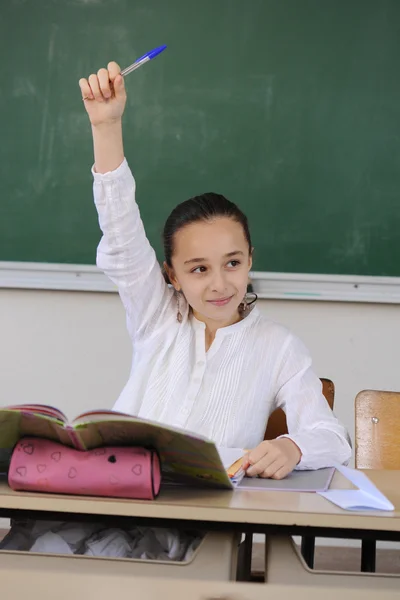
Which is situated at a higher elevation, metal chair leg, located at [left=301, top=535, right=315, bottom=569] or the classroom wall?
the classroom wall

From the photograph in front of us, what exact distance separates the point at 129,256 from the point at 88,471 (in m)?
0.78

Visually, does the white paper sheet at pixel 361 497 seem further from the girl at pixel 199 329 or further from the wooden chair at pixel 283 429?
the wooden chair at pixel 283 429

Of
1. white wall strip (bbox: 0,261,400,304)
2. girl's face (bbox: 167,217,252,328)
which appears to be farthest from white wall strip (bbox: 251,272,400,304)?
girl's face (bbox: 167,217,252,328)

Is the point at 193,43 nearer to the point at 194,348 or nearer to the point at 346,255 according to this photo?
the point at 346,255

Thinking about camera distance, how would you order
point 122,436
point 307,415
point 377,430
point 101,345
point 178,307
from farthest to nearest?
1. point 101,345
2. point 377,430
3. point 178,307
4. point 307,415
5. point 122,436

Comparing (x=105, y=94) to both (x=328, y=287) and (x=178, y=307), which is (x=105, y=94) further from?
(x=328, y=287)

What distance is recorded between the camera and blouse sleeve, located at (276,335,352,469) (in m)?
1.54

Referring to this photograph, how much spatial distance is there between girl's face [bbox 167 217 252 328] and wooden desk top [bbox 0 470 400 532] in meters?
0.72

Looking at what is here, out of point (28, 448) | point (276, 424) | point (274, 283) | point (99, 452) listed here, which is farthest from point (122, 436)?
point (274, 283)

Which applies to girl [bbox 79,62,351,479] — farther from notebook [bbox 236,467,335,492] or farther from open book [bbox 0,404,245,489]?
open book [bbox 0,404,245,489]

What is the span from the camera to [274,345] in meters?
1.88

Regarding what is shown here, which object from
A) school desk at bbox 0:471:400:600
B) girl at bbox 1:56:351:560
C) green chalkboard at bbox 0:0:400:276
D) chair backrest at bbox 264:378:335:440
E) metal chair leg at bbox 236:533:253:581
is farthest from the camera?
green chalkboard at bbox 0:0:400:276

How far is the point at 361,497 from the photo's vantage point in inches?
46.7

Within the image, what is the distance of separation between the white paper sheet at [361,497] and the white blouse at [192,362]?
0.37 metres
